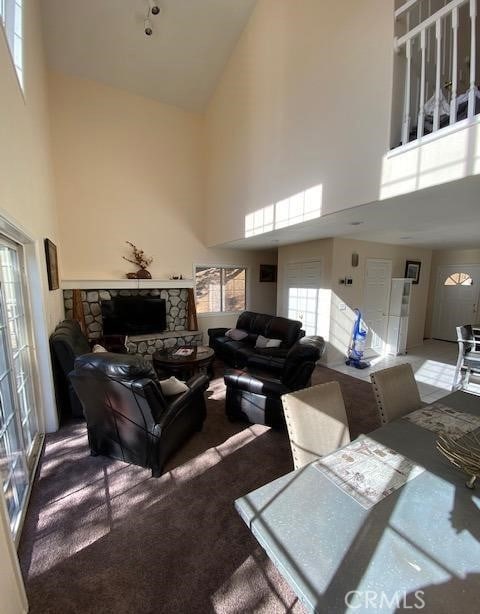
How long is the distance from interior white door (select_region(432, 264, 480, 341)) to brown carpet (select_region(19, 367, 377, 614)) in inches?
266

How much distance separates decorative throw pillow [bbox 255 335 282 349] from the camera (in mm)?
4442

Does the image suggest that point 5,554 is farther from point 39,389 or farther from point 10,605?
point 39,389

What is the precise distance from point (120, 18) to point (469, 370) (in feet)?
23.5

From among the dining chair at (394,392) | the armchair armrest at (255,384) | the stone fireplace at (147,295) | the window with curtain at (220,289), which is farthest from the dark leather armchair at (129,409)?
the window with curtain at (220,289)

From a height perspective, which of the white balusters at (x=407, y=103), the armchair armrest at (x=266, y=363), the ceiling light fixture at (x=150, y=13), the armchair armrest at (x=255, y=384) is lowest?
the armchair armrest at (x=266, y=363)

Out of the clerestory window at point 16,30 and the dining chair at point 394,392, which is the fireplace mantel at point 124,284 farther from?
the dining chair at point 394,392

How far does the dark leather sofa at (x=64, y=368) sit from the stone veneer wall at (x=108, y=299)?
6.02 feet

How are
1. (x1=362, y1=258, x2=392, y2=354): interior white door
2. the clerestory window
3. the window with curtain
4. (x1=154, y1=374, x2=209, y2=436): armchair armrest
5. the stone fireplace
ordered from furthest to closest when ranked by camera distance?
1. the window with curtain
2. (x1=362, y1=258, x2=392, y2=354): interior white door
3. the stone fireplace
4. the clerestory window
5. (x1=154, y1=374, x2=209, y2=436): armchair armrest

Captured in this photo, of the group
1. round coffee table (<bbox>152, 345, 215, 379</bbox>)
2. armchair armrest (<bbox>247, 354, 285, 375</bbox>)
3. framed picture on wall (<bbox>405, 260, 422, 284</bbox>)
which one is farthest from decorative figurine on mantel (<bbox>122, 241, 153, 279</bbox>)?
framed picture on wall (<bbox>405, 260, 422, 284</bbox>)

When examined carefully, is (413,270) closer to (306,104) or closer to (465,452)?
(306,104)

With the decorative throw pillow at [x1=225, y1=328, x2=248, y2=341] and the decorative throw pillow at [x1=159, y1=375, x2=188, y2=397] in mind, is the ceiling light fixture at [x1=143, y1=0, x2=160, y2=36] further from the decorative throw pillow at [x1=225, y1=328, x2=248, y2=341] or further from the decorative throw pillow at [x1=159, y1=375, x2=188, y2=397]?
the decorative throw pillow at [x1=159, y1=375, x2=188, y2=397]

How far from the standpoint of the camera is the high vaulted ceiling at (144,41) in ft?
12.6

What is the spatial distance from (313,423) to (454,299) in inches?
296

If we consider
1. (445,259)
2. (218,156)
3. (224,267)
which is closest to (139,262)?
(224,267)
